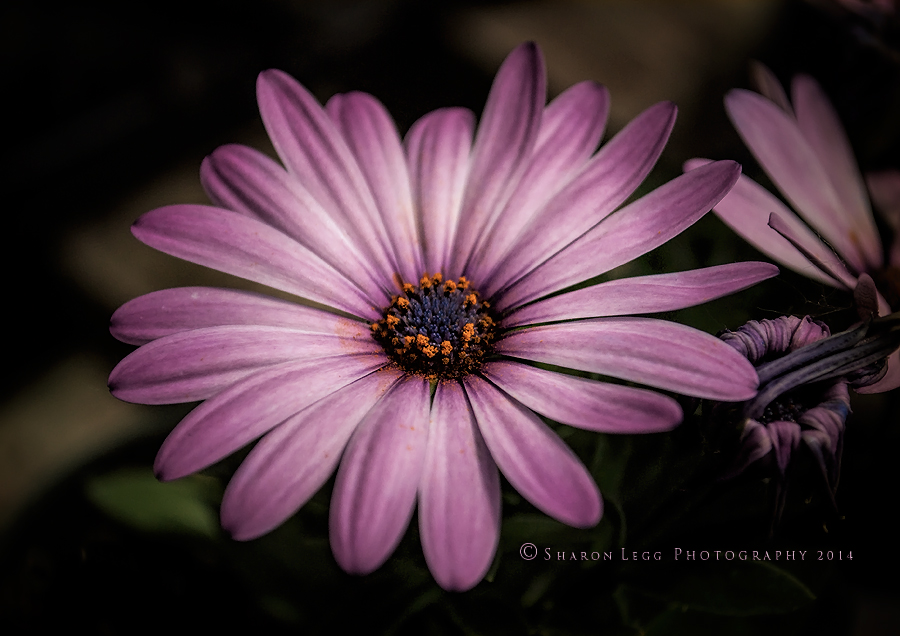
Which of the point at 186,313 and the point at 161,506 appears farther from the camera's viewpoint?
the point at 161,506

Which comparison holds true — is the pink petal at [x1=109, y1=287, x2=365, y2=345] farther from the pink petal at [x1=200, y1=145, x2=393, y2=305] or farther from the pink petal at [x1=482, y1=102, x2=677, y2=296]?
the pink petal at [x1=482, y1=102, x2=677, y2=296]

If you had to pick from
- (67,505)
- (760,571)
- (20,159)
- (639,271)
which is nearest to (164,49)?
(20,159)

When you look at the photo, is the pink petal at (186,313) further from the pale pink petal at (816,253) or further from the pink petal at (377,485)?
the pale pink petal at (816,253)

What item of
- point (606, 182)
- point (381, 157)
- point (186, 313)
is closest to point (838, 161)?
point (606, 182)

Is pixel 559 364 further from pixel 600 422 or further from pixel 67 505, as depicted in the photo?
pixel 67 505

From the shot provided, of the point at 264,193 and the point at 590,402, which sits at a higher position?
the point at 264,193

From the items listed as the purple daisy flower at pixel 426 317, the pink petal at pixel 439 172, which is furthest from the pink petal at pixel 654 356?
the pink petal at pixel 439 172

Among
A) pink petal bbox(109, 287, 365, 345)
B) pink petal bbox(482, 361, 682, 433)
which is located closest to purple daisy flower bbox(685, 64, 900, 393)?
pink petal bbox(482, 361, 682, 433)

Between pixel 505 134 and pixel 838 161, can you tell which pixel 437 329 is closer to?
pixel 505 134
